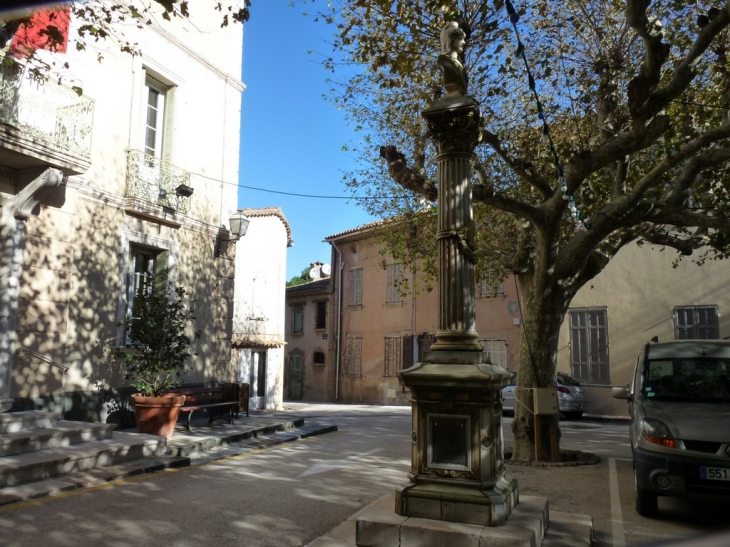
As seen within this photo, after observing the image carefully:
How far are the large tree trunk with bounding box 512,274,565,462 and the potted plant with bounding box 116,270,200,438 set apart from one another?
18.7ft

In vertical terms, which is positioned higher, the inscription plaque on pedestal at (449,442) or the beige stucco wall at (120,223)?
the beige stucco wall at (120,223)

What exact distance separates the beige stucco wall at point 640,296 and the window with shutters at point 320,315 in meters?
13.7

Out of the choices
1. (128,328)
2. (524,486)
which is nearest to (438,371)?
(524,486)

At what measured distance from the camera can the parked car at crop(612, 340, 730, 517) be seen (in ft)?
18.3

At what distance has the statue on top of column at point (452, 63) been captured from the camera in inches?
226

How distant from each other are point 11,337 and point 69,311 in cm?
131

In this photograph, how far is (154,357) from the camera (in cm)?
1066

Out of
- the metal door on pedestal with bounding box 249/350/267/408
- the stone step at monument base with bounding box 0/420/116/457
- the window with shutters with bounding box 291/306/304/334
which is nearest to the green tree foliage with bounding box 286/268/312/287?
the window with shutters with bounding box 291/306/304/334

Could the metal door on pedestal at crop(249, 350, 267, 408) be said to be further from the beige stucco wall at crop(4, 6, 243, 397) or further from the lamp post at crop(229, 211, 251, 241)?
the lamp post at crop(229, 211, 251, 241)

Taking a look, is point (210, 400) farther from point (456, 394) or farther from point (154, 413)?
point (456, 394)

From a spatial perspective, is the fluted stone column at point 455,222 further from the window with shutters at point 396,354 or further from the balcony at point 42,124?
the window with shutters at point 396,354

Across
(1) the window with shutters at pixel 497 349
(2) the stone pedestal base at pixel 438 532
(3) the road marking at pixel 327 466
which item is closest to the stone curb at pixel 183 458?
(3) the road marking at pixel 327 466

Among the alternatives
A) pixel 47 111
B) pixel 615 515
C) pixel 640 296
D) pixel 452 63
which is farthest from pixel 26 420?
pixel 640 296

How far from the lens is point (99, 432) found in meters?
9.23
